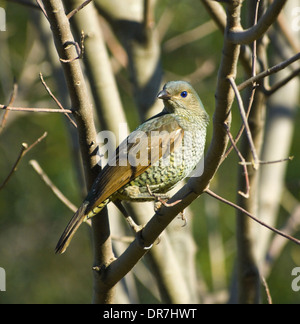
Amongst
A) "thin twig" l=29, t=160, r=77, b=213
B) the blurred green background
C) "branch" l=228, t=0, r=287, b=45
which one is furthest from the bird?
the blurred green background

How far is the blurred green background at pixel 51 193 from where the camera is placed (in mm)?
6633

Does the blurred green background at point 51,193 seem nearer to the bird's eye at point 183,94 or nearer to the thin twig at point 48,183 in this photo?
the bird's eye at point 183,94

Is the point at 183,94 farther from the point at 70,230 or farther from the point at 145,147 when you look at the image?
the point at 70,230

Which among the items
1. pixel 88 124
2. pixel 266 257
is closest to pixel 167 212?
pixel 88 124

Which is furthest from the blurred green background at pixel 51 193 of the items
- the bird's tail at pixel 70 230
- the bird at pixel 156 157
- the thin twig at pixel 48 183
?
the bird's tail at pixel 70 230

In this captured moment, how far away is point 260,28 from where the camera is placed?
179 cm

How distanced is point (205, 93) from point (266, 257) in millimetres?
2678

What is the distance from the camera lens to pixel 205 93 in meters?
6.59

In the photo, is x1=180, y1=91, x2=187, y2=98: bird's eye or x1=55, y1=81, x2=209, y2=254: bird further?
x1=180, y1=91, x2=187, y2=98: bird's eye

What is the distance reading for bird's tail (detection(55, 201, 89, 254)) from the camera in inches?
115

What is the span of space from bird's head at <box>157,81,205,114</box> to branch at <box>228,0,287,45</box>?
1736mm

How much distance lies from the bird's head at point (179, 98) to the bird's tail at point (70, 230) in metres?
1.02

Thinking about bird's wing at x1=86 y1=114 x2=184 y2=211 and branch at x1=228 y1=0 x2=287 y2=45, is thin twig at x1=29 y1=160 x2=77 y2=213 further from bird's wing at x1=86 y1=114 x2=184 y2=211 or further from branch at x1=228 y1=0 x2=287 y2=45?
branch at x1=228 y1=0 x2=287 y2=45
